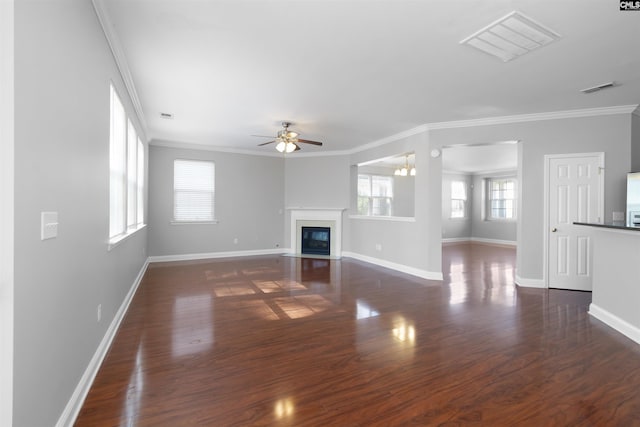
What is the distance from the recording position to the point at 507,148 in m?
7.20

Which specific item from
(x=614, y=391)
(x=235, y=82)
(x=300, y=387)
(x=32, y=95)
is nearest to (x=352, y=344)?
(x=300, y=387)

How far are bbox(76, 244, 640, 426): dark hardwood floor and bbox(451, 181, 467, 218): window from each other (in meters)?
7.05

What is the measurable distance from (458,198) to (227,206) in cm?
846

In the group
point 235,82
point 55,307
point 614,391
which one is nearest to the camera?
point 55,307

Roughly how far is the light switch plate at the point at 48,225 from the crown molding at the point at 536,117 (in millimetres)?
5168

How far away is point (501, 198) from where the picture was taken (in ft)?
35.9

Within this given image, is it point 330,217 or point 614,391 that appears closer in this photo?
point 614,391

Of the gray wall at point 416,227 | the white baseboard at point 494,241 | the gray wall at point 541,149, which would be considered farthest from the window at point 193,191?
the white baseboard at point 494,241

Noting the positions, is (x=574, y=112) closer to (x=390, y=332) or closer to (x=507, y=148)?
(x=507, y=148)

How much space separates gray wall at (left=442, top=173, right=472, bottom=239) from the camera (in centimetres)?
1110

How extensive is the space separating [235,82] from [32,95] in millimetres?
2537

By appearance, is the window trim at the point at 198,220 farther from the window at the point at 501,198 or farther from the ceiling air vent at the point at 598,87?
the window at the point at 501,198

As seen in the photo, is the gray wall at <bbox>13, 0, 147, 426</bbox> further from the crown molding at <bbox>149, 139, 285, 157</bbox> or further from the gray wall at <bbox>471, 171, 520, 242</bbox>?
the gray wall at <bbox>471, 171, 520, 242</bbox>

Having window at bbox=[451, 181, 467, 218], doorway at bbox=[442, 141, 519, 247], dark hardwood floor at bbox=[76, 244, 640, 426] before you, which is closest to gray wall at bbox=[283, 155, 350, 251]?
dark hardwood floor at bbox=[76, 244, 640, 426]
